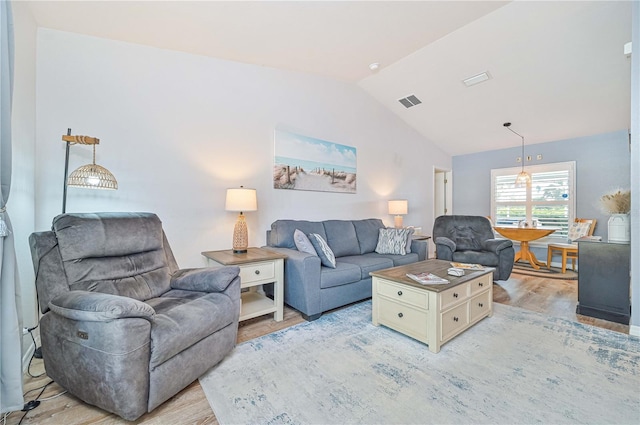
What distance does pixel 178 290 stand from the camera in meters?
2.08

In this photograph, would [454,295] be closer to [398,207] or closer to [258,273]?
[258,273]

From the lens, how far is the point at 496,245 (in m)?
3.73

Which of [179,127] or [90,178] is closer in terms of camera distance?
[90,178]

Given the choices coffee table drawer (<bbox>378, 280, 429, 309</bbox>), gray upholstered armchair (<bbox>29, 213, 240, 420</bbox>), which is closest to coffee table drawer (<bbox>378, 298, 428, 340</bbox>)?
coffee table drawer (<bbox>378, 280, 429, 309</bbox>)

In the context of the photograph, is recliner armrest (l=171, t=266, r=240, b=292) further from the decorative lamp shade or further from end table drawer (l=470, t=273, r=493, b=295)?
end table drawer (l=470, t=273, r=493, b=295)

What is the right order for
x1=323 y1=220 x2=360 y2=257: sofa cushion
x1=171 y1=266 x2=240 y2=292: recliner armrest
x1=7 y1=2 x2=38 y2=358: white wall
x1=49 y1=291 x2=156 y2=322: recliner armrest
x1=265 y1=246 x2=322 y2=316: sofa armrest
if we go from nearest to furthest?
x1=49 y1=291 x2=156 y2=322: recliner armrest, x1=7 y1=2 x2=38 y2=358: white wall, x1=171 y1=266 x2=240 y2=292: recliner armrest, x1=265 y1=246 x2=322 y2=316: sofa armrest, x1=323 y1=220 x2=360 y2=257: sofa cushion

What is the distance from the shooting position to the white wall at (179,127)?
7.24 feet

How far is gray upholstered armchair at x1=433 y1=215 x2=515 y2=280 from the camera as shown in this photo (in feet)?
11.9

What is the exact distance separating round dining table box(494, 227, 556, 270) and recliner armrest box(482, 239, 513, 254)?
1221mm

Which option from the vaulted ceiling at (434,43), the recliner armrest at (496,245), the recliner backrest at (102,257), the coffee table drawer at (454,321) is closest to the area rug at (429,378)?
the coffee table drawer at (454,321)

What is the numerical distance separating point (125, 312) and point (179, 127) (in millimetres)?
2017

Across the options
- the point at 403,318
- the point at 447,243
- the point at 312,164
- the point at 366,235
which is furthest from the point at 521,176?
the point at 403,318

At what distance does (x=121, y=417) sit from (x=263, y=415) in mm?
705

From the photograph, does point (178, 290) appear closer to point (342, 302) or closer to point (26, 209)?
point (26, 209)
